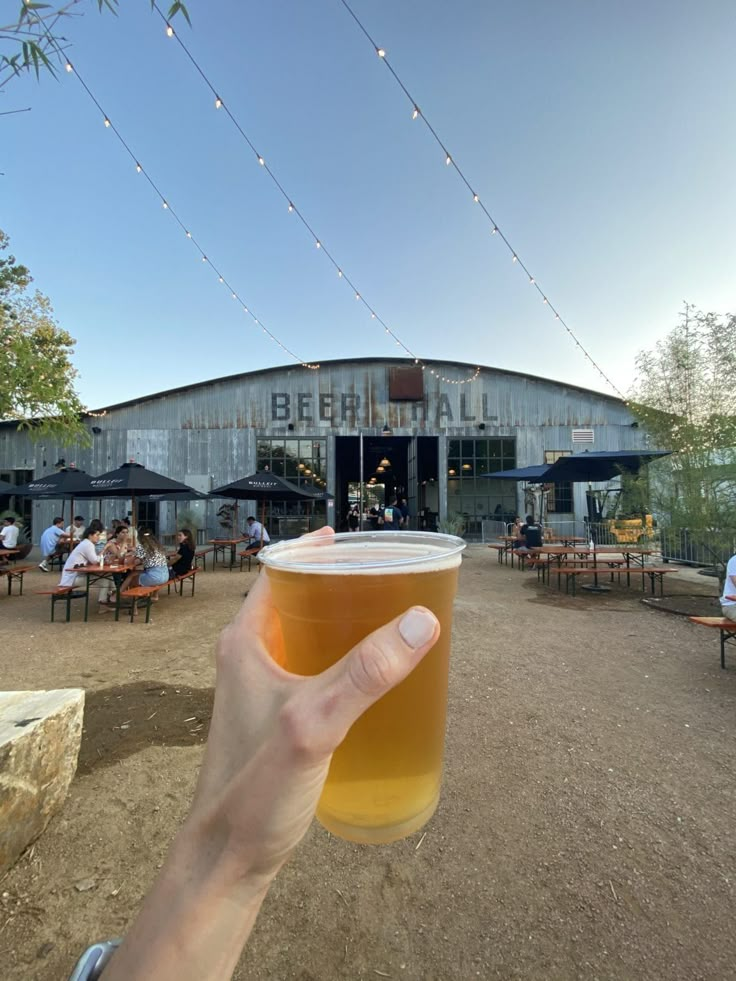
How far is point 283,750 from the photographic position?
70cm

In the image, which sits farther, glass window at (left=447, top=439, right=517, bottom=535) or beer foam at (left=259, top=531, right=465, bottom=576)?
glass window at (left=447, top=439, right=517, bottom=535)

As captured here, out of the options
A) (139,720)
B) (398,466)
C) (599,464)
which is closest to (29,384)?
(139,720)

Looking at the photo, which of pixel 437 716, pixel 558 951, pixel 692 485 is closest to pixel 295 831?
pixel 437 716

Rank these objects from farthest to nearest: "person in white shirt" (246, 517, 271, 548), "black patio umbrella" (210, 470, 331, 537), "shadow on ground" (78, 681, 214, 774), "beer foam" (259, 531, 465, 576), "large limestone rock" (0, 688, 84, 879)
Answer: "person in white shirt" (246, 517, 271, 548), "black patio umbrella" (210, 470, 331, 537), "shadow on ground" (78, 681, 214, 774), "large limestone rock" (0, 688, 84, 879), "beer foam" (259, 531, 465, 576)

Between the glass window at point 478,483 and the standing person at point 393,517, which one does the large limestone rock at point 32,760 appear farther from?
the glass window at point 478,483

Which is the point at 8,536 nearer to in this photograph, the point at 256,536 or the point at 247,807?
the point at 256,536

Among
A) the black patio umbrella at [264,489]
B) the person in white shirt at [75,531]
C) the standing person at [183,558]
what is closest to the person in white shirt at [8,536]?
the person in white shirt at [75,531]

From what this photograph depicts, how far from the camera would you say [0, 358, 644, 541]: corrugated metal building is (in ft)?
56.4

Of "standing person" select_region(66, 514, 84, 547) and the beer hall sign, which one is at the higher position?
the beer hall sign

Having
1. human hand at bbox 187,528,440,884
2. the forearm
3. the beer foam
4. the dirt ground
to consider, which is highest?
the beer foam

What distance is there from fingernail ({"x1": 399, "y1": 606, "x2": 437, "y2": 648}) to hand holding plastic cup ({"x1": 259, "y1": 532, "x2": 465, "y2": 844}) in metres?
0.06

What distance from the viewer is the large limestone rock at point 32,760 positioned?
6.57ft

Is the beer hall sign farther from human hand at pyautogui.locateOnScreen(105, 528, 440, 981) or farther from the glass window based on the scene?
human hand at pyautogui.locateOnScreen(105, 528, 440, 981)

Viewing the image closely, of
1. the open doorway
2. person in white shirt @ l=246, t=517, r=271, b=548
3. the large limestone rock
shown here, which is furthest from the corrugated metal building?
the large limestone rock
